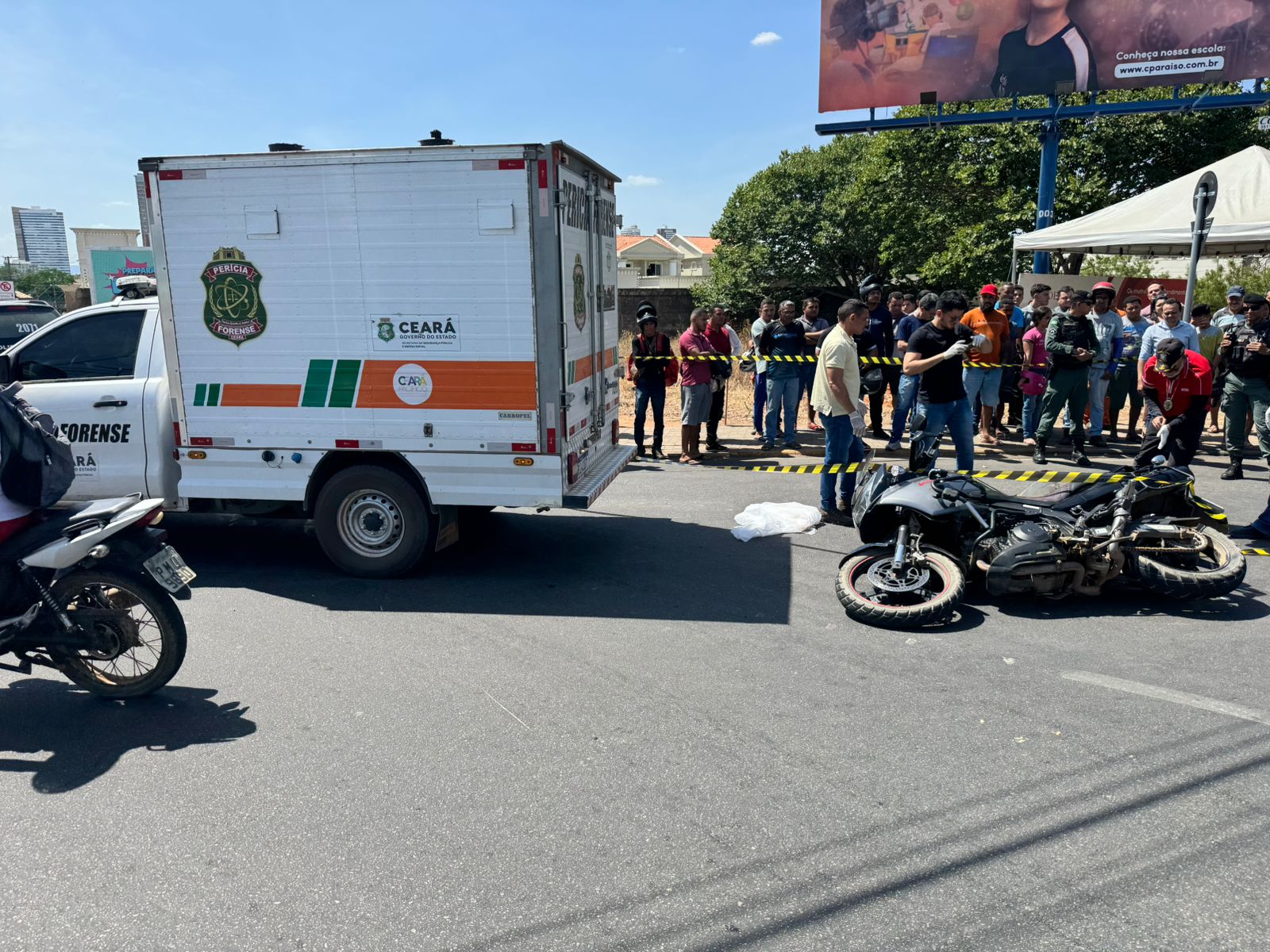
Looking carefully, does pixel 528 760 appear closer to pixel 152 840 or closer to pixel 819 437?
pixel 152 840

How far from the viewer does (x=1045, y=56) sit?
16.4 m

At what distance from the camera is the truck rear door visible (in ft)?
19.7

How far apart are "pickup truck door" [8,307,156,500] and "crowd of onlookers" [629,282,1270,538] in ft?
17.4

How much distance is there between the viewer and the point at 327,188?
5.81 m

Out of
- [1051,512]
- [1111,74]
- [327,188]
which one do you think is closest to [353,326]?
[327,188]

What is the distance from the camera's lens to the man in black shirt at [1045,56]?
16.2 m

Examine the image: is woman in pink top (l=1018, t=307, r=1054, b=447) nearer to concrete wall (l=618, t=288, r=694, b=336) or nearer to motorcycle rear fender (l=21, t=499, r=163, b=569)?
motorcycle rear fender (l=21, t=499, r=163, b=569)

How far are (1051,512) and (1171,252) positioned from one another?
13.8 metres

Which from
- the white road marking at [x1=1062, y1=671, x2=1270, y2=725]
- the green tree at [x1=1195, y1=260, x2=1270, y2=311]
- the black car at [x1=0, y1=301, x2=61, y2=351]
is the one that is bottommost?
the white road marking at [x1=1062, y1=671, x2=1270, y2=725]

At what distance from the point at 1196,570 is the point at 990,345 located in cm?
493

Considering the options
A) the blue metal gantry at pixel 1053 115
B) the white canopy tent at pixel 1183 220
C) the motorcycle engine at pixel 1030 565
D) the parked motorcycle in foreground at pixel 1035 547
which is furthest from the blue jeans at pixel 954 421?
the blue metal gantry at pixel 1053 115

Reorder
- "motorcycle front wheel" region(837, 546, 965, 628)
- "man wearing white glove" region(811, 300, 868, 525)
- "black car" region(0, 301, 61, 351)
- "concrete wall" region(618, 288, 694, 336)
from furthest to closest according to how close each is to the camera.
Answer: "concrete wall" region(618, 288, 694, 336)
"black car" region(0, 301, 61, 351)
"man wearing white glove" region(811, 300, 868, 525)
"motorcycle front wheel" region(837, 546, 965, 628)

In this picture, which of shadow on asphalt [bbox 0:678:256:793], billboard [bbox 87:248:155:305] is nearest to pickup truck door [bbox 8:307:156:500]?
shadow on asphalt [bbox 0:678:256:793]

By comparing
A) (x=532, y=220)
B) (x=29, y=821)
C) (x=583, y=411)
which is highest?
(x=532, y=220)
